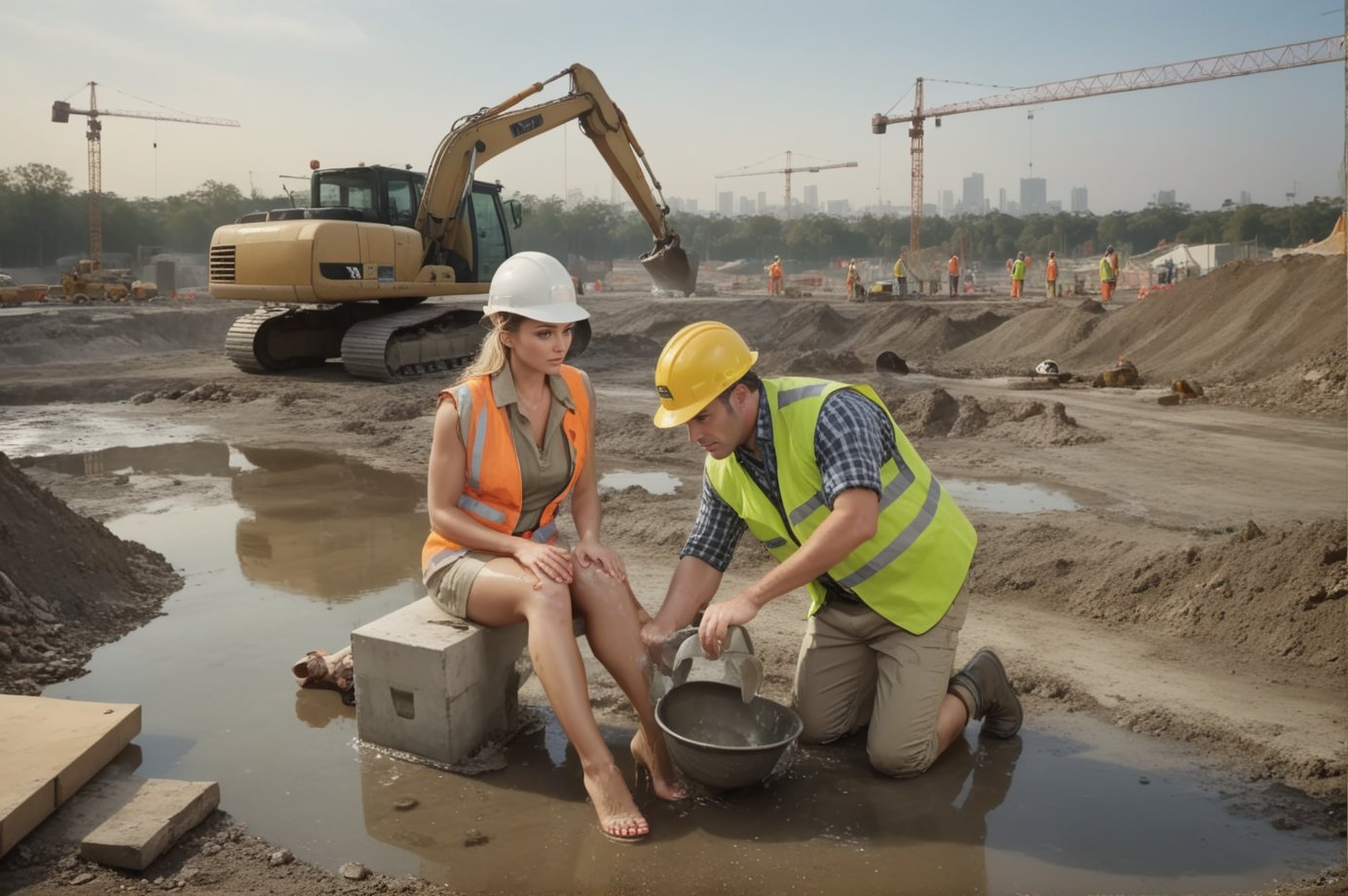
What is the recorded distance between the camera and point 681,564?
3.87 m

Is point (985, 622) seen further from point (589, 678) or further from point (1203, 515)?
point (1203, 515)

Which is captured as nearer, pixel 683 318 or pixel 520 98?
pixel 520 98

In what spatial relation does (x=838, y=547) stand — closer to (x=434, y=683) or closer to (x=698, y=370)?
(x=698, y=370)

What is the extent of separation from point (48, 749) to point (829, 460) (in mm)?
2737

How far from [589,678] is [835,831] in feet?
5.01

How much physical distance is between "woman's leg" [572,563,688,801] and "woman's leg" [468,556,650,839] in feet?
0.31

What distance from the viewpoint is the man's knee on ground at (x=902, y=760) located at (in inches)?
145

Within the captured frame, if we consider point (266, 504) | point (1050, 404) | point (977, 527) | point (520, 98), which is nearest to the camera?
point (977, 527)

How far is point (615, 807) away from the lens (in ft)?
11.0

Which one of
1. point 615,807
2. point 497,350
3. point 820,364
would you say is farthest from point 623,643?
point 820,364

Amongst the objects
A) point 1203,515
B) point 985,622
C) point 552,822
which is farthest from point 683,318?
point 552,822

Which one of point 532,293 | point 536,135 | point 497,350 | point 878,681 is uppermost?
point 536,135

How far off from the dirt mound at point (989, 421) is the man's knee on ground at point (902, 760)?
699 centimetres

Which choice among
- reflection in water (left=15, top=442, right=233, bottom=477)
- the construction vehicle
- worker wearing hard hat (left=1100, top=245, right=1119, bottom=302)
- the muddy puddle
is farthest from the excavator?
the construction vehicle
